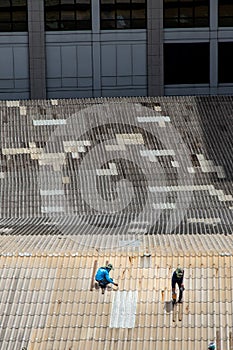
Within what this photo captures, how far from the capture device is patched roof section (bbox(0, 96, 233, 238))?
45875 millimetres

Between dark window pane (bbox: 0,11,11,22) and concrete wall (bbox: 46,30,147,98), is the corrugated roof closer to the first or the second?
concrete wall (bbox: 46,30,147,98)

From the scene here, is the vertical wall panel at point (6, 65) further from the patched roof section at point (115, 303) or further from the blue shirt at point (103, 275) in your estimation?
the blue shirt at point (103, 275)

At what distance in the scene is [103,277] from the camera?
33.1 m

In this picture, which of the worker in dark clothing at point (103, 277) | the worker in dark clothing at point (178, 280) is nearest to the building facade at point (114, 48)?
the worker in dark clothing at point (103, 277)

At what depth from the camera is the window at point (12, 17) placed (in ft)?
220

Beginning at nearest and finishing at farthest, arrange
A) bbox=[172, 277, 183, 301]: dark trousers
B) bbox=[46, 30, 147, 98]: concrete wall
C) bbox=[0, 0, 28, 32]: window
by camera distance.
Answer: bbox=[172, 277, 183, 301]: dark trousers
bbox=[0, 0, 28, 32]: window
bbox=[46, 30, 147, 98]: concrete wall

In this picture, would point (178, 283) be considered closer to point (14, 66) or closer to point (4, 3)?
point (14, 66)

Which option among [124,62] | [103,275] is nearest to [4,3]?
[124,62]

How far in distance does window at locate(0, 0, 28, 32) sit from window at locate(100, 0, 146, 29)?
5668 millimetres

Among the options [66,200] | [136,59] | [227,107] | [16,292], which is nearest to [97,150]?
[66,200]

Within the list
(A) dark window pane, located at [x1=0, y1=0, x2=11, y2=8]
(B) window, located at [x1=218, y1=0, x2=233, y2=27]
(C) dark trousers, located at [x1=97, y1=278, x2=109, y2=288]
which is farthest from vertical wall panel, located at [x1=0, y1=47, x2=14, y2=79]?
(C) dark trousers, located at [x1=97, y1=278, x2=109, y2=288]

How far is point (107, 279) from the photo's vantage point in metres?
33.1

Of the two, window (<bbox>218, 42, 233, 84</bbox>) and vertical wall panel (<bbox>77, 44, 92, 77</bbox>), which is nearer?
vertical wall panel (<bbox>77, 44, 92, 77</bbox>)

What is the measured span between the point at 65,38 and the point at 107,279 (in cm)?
3669
